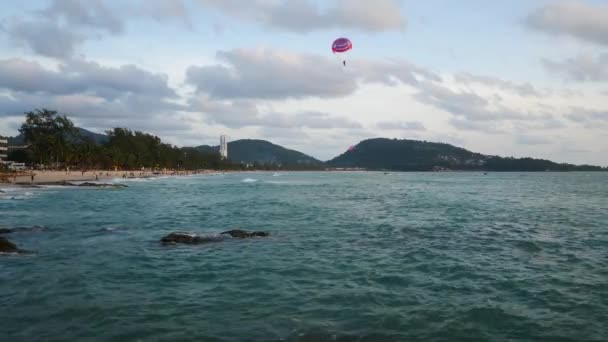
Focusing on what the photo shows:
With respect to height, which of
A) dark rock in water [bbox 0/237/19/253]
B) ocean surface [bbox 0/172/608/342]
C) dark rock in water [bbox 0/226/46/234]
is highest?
dark rock in water [bbox 0/237/19/253]

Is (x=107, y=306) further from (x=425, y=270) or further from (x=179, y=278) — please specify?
(x=425, y=270)

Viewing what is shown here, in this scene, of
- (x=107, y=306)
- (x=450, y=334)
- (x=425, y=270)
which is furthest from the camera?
(x=425, y=270)

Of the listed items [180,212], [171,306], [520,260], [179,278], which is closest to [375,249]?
[520,260]

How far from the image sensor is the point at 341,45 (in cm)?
4084

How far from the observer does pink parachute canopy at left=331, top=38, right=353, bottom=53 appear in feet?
132

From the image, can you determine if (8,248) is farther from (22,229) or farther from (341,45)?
(341,45)

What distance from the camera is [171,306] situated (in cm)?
1234

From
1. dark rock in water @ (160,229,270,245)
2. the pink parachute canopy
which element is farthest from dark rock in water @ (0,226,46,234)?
the pink parachute canopy

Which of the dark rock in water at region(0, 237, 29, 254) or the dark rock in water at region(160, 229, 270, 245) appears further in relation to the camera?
the dark rock in water at region(160, 229, 270, 245)

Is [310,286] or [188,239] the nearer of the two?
[310,286]

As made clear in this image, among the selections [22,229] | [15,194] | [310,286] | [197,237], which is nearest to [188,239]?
[197,237]

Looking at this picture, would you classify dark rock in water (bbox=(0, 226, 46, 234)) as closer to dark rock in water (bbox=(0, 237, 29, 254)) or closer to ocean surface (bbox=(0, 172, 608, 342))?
ocean surface (bbox=(0, 172, 608, 342))

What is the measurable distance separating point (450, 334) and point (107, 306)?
29.6 feet

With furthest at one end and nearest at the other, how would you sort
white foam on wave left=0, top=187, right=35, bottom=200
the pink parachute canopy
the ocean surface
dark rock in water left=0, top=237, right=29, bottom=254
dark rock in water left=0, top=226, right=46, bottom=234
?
1. white foam on wave left=0, top=187, right=35, bottom=200
2. the pink parachute canopy
3. dark rock in water left=0, top=226, right=46, bottom=234
4. dark rock in water left=0, top=237, right=29, bottom=254
5. the ocean surface
